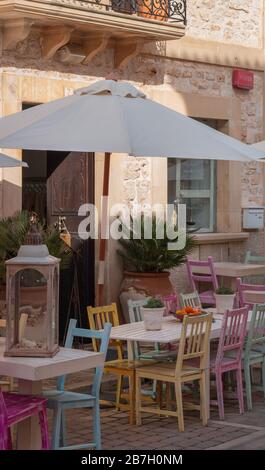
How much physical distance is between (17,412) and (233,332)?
3.06 meters

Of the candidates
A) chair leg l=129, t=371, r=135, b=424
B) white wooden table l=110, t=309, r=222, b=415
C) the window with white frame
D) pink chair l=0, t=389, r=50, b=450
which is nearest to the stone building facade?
the window with white frame

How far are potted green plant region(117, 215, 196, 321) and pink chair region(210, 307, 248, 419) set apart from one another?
354cm

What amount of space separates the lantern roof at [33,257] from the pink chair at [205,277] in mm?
6596

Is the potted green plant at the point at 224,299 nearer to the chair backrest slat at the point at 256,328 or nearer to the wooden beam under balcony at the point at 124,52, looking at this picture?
the chair backrest slat at the point at 256,328

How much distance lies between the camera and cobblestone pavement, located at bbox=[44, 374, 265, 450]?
25.2ft

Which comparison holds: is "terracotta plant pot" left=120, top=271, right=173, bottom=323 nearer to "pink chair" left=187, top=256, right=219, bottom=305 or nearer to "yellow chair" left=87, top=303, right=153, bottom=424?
"pink chair" left=187, top=256, right=219, bottom=305

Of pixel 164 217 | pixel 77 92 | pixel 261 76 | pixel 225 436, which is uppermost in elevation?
pixel 261 76

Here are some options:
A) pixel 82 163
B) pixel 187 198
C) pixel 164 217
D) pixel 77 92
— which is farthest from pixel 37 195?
pixel 77 92

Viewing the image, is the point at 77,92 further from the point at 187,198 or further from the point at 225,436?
the point at 187,198

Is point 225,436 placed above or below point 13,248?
below

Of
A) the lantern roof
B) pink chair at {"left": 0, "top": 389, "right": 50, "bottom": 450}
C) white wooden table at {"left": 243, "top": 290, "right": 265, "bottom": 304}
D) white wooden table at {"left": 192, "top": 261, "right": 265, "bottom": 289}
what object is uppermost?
the lantern roof

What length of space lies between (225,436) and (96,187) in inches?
210

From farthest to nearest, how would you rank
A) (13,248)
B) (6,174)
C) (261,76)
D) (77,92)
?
(261,76), (6,174), (13,248), (77,92)

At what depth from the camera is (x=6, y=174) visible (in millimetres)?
11562
